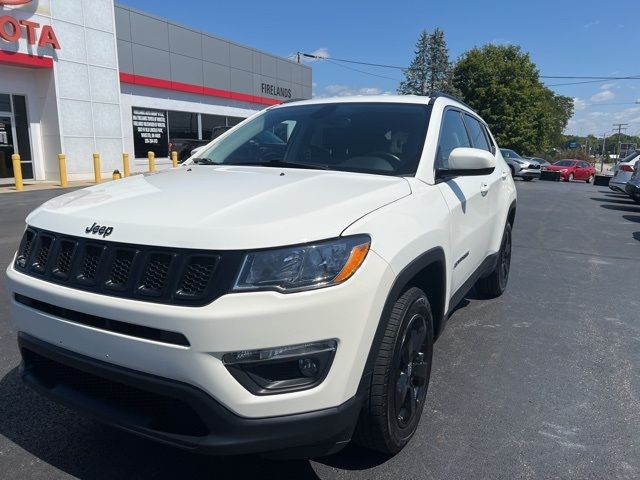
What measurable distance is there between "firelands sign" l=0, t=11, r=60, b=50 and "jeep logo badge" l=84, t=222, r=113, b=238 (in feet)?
53.8

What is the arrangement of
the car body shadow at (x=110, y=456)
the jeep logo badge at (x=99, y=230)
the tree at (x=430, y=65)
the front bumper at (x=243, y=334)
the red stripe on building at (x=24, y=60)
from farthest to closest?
the tree at (x=430, y=65)
the red stripe on building at (x=24, y=60)
the car body shadow at (x=110, y=456)
the jeep logo badge at (x=99, y=230)
the front bumper at (x=243, y=334)

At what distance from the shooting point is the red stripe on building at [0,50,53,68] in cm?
1525

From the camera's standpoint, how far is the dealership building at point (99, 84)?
16.2m

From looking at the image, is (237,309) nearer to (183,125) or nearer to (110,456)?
(110,456)

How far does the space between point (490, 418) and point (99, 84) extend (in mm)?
19003

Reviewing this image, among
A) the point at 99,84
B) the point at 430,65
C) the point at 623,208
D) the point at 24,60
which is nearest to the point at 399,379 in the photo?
the point at 623,208

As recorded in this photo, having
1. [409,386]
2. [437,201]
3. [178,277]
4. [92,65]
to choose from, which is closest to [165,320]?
[178,277]

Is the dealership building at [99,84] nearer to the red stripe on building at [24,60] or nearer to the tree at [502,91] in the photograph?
the red stripe on building at [24,60]

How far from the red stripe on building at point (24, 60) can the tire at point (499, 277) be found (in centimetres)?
1606

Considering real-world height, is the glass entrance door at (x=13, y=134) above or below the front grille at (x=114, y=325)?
above

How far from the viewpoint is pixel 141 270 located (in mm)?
1899

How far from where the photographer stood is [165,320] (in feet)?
5.90

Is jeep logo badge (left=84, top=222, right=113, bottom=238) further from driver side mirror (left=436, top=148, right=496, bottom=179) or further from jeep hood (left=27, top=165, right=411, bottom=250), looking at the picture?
driver side mirror (left=436, top=148, right=496, bottom=179)

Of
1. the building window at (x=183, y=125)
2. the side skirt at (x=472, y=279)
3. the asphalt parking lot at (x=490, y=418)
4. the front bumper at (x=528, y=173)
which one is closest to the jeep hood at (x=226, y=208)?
the side skirt at (x=472, y=279)
